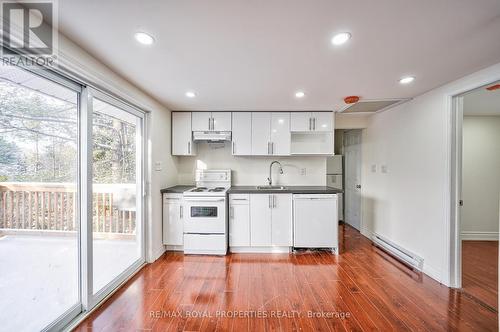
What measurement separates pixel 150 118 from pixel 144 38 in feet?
5.08

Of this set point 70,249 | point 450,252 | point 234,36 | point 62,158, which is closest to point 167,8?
point 234,36

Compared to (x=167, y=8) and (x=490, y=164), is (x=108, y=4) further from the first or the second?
(x=490, y=164)

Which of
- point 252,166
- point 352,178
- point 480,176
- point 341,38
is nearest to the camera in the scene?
point 341,38

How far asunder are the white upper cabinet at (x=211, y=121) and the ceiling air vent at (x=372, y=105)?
2.02 meters

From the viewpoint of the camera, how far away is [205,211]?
3061 millimetres

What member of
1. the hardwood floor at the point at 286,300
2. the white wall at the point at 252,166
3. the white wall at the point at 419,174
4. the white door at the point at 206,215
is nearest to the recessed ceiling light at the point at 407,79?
the white wall at the point at 419,174

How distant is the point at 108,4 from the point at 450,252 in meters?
3.89

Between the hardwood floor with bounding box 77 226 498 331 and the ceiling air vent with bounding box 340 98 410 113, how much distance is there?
2357mm

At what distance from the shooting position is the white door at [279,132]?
11.4ft

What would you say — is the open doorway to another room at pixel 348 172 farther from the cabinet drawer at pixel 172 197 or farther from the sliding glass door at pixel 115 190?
the sliding glass door at pixel 115 190

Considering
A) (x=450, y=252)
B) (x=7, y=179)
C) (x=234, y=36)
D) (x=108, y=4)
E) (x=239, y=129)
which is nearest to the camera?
(x=108, y=4)

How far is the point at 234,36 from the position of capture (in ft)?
4.81

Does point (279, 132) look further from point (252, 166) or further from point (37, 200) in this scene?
point (37, 200)

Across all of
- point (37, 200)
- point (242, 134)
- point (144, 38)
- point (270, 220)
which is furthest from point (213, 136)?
point (37, 200)
